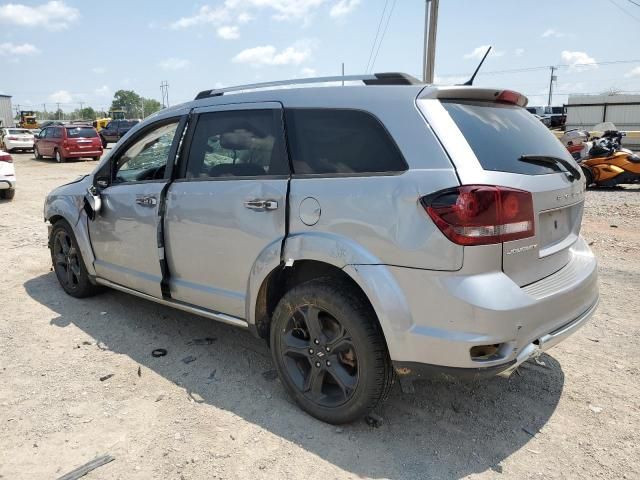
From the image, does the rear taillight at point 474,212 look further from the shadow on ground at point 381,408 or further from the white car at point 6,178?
the white car at point 6,178

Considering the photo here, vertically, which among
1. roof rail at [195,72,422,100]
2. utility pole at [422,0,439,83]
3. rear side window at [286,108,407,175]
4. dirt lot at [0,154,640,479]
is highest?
utility pole at [422,0,439,83]

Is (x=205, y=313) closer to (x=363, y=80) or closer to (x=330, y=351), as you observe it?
(x=330, y=351)

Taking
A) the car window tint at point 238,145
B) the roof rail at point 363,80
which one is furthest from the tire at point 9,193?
the roof rail at point 363,80

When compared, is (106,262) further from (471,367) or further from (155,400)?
(471,367)

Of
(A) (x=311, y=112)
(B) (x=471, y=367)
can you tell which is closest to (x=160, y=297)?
(A) (x=311, y=112)

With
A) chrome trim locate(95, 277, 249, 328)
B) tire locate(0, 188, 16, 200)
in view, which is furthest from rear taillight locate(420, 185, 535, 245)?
tire locate(0, 188, 16, 200)

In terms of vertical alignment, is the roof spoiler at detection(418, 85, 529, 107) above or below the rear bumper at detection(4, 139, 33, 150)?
above

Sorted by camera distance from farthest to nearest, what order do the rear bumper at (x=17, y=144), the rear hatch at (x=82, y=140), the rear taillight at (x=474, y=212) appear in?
the rear bumper at (x=17, y=144), the rear hatch at (x=82, y=140), the rear taillight at (x=474, y=212)

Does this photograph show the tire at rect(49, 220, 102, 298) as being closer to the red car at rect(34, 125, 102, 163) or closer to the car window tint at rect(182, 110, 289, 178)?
the car window tint at rect(182, 110, 289, 178)

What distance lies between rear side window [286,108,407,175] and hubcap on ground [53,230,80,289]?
116 inches

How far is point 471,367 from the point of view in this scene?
242 centimetres

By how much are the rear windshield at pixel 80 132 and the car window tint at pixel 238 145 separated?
21.6m

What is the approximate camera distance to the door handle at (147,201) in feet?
12.5

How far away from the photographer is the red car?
2228cm
